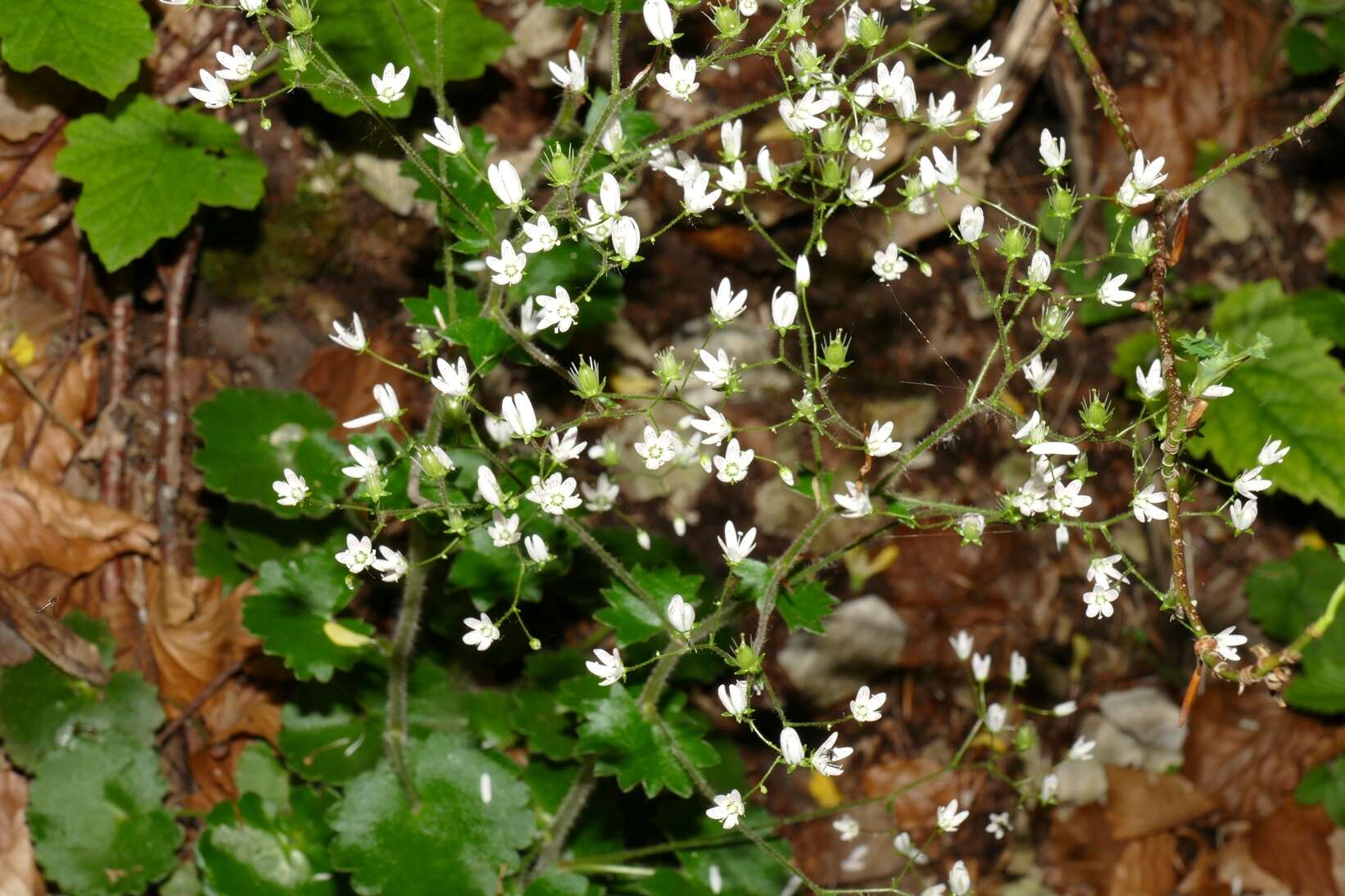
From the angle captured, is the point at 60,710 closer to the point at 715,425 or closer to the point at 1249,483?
the point at 715,425

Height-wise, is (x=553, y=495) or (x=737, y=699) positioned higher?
(x=553, y=495)

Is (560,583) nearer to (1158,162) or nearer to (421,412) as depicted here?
(421,412)

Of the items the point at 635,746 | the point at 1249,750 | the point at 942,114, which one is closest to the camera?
the point at 942,114

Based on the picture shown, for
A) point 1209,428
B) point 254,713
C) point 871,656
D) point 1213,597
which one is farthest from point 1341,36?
point 254,713

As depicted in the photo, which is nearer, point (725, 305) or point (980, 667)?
point (725, 305)

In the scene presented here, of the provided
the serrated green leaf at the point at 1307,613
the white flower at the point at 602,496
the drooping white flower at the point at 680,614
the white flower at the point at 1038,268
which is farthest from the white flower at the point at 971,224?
the serrated green leaf at the point at 1307,613

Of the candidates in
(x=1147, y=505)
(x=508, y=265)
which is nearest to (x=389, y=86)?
(x=508, y=265)
